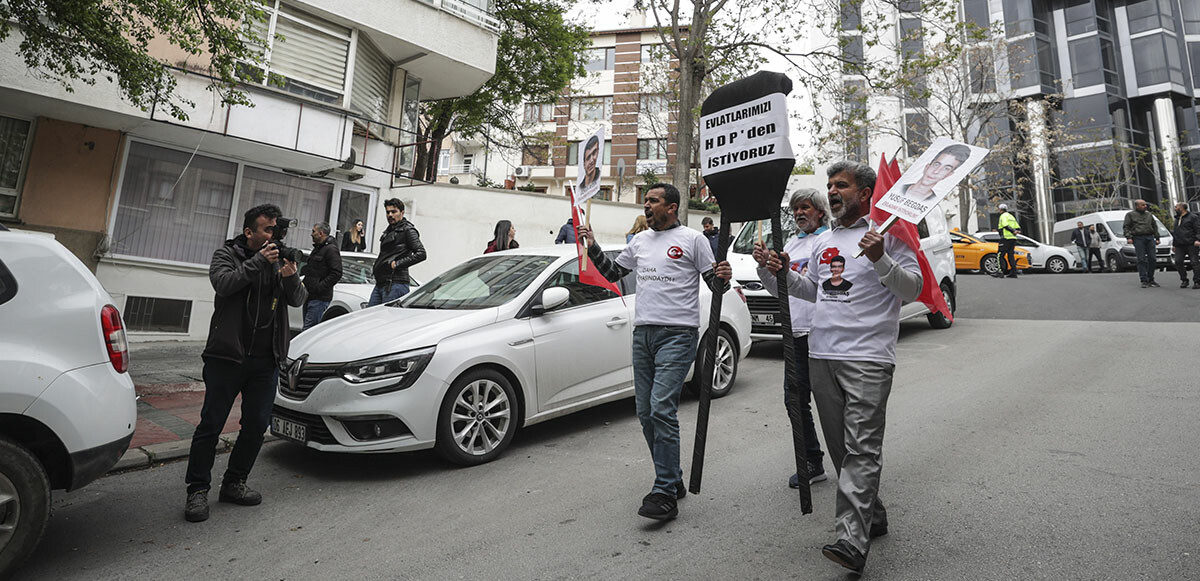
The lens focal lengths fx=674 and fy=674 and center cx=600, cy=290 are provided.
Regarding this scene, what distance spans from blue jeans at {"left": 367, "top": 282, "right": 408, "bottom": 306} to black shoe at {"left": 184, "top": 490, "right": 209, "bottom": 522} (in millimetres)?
3979

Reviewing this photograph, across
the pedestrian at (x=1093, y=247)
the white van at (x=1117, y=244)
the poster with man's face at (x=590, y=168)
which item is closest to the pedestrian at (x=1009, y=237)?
the white van at (x=1117, y=244)

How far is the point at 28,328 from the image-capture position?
9.94ft

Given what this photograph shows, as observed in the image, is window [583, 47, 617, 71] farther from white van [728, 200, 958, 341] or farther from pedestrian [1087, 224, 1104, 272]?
white van [728, 200, 958, 341]

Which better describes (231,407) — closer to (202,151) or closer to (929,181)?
(929,181)

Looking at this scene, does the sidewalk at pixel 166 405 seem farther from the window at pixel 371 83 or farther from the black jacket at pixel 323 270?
the window at pixel 371 83

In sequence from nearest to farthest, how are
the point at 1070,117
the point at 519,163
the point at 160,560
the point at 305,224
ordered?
the point at 160,560 → the point at 305,224 → the point at 1070,117 → the point at 519,163

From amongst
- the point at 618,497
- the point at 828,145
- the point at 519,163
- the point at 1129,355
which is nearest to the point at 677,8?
the point at 1129,355

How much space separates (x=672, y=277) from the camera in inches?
158

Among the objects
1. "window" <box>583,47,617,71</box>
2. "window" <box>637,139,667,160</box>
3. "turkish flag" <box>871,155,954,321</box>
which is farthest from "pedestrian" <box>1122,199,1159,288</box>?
"window" <box>583,47,617,71</box>

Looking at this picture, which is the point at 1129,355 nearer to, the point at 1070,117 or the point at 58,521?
the point at 58,521

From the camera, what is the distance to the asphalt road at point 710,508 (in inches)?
124

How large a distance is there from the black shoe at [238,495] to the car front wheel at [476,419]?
3.70 feet

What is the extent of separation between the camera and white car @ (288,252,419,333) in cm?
978

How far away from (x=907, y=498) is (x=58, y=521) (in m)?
4.84
